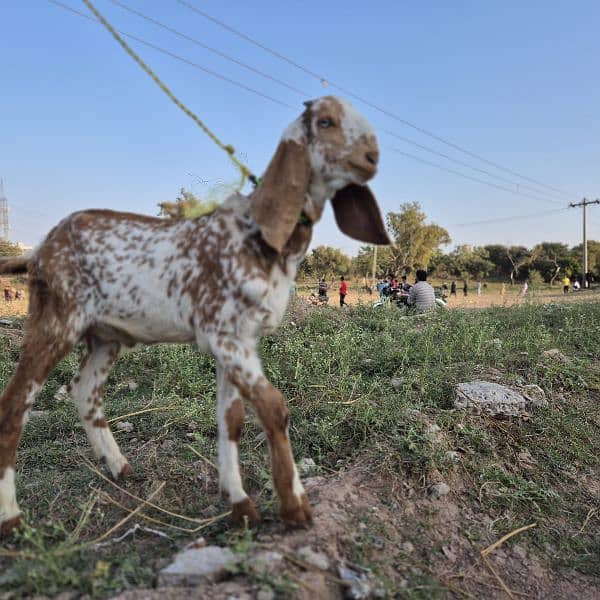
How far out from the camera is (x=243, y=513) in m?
2.55

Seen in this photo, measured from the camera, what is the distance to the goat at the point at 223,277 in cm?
237

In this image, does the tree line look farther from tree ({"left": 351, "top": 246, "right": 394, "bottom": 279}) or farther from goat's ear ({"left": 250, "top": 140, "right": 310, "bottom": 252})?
goat's ear ({"left": 250, "top": 140, "right": 310, "bottom": 252})

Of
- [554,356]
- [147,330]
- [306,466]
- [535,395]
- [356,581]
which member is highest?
[147,330]

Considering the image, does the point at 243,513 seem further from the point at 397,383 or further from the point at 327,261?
the point at 327,261

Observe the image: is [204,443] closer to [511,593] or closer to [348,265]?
[511,593]

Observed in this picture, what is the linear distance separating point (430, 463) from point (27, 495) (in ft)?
8.10

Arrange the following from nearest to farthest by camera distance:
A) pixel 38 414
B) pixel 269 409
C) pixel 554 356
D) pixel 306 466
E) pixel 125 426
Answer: pixel 269 409
pixel 306 466
pixel 125 426
pixel 38 414
pixel 554 356

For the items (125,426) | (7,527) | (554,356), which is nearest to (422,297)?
(554,356)

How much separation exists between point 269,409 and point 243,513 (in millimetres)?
609

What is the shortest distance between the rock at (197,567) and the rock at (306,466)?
1.13 m

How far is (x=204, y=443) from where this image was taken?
3.73 metres

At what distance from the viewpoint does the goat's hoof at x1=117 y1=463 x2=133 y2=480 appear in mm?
3148

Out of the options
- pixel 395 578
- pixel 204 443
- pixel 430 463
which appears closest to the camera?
pixel 395 578

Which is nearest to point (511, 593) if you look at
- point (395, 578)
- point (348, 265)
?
point (395, 578)
